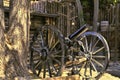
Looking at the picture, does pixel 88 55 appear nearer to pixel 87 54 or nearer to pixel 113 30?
pixel 87 54

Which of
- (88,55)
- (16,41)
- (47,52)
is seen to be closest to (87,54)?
(88,55)

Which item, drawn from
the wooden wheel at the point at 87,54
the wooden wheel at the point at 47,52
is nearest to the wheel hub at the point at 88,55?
the wooden wheel at the point at 87,54

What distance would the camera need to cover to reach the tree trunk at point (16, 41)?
6824 mm

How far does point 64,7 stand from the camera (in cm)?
1505

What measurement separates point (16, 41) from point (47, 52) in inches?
78.2

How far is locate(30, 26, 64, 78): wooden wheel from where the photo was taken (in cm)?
862

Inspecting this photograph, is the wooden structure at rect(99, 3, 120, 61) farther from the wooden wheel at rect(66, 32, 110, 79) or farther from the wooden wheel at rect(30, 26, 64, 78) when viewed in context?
the wooden wheel at rect(66, 32, 110, 79)

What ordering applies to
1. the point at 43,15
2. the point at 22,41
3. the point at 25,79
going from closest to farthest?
the point at 25,79 < the point at 22,41 < the point at 43,15

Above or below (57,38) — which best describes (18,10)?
A: above

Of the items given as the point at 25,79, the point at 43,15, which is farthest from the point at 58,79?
the point at 43,15

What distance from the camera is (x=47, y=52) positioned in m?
8.92

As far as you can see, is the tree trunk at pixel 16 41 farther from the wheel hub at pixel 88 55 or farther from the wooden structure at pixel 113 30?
the wooden structure at pixel 113 30

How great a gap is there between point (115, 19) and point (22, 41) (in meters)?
12.0

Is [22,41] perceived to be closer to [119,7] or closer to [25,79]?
[25,79]
